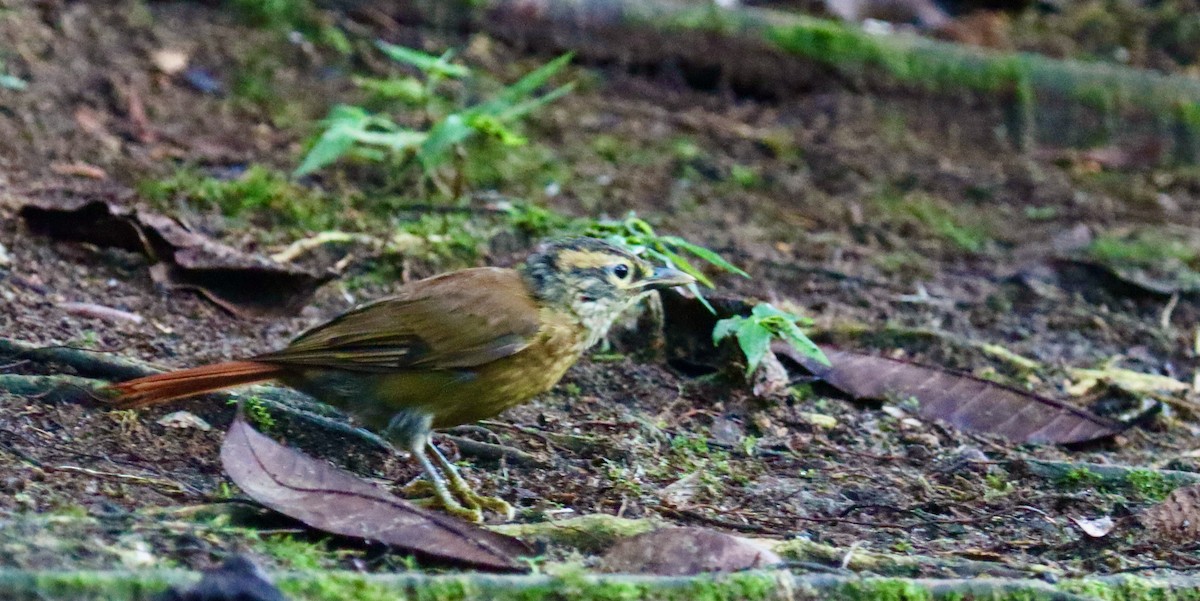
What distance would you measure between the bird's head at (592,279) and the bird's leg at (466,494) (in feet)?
1.88

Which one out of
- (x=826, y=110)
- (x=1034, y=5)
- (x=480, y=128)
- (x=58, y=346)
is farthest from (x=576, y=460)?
(x=1034, y=5)

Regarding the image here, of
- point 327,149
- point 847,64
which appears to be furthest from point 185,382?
point 847,64

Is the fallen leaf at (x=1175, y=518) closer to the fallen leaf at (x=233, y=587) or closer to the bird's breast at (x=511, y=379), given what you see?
the bird's breast at (x=511, y=379)

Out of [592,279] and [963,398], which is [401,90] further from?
[963,398]

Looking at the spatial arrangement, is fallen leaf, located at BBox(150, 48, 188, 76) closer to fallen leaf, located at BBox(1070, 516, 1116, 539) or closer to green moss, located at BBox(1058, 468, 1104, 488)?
green moss, located at BBox(1058, 468, 1104, 488)

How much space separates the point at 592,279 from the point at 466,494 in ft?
2.88

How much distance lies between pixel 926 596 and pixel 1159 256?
4.32 m

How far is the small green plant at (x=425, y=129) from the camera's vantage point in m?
5.97

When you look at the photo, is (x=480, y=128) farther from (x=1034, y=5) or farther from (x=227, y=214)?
(x=1034, y=5)

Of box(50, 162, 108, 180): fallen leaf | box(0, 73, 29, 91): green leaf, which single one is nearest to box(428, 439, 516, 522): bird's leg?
box(50, 162, 108, 180): fallen leaf

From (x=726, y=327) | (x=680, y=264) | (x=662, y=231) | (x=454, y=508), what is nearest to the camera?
(x=454, y=508)

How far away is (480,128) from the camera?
5.98 meters

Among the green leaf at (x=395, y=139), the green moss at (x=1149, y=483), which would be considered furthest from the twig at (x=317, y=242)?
the green moss at (x=1149, y=483)

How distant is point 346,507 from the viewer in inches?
130
